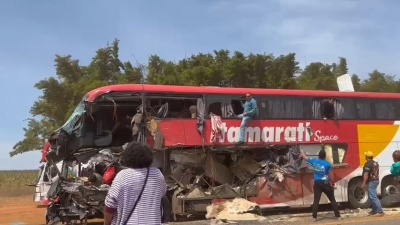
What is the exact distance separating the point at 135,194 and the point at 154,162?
812cm

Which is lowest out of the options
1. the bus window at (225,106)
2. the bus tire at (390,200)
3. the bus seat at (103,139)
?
the bus tire at (390,200)

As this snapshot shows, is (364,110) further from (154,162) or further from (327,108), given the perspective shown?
(154,162)

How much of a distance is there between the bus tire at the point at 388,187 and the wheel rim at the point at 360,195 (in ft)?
2.30

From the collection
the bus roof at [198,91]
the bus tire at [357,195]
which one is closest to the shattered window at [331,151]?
the bus tire at [357,195]

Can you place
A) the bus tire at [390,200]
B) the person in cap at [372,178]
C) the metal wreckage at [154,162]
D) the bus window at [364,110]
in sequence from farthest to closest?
the bus window at [364,110], the bus tire at [390,200], the person in cap at [372,178], the metal wreckage at [154,162]

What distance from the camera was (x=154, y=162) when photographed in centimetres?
1205

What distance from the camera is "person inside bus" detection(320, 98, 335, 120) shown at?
13.7m

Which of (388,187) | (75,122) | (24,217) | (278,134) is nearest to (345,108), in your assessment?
(278,134)

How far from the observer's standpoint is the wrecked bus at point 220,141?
1155 centimetres

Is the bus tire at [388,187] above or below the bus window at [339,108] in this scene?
below

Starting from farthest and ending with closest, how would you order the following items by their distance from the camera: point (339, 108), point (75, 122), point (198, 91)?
point (339, 108), point (198, 91), point (75, 122)

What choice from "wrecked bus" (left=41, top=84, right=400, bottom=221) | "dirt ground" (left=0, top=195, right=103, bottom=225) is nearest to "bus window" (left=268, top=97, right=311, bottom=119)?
"wrecked bus" (left=41, top=84, right=400, bottom=221)

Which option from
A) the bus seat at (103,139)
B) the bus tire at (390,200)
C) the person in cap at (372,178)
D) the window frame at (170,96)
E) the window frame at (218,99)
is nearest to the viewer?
the person in cap at (372,178)

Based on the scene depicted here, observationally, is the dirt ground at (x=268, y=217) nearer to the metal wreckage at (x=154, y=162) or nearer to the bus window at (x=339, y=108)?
the metal wreckage at (x=154, y=162)
